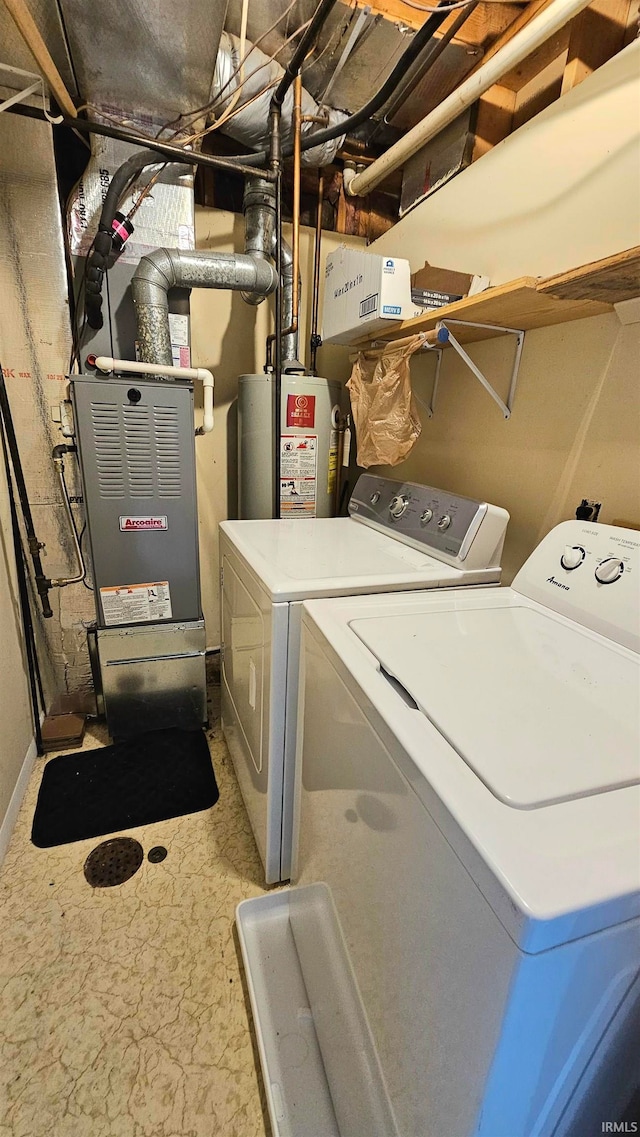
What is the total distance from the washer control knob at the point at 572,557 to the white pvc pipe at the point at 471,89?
116 cm

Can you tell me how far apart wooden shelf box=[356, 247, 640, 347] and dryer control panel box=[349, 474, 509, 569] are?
481mm

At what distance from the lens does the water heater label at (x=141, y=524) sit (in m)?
1.74

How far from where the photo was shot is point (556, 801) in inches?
20.4

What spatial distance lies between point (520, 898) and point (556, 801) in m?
0.14

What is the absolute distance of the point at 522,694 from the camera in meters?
0.71

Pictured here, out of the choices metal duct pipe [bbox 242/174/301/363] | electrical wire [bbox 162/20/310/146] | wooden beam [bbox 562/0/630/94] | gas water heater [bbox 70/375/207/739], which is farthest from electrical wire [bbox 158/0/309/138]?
gas water heater [bbox 70/375/207/739]

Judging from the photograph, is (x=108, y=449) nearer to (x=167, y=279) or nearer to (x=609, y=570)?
(x=167, y=279)

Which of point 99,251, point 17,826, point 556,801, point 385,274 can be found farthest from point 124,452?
point 556,801

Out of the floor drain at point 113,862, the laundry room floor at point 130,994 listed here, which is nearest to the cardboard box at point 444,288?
the laundry room floor at point 130,994

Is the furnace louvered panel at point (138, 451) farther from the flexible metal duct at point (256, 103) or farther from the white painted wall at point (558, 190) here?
the white painted wall at point (558, 190)

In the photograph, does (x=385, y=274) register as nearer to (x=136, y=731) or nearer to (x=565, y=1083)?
(x=565, y=1083)

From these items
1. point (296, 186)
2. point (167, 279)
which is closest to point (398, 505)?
point (167, 279)

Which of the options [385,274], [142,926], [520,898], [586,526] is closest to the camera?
[520,898]

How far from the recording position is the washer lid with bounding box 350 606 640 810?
56cm
